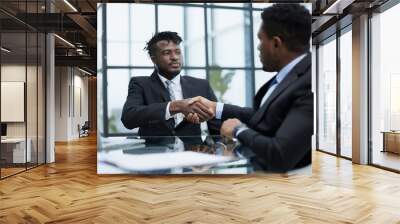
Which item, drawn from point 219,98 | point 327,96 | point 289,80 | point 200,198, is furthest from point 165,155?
point 327,96

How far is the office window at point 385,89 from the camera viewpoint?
313 inches

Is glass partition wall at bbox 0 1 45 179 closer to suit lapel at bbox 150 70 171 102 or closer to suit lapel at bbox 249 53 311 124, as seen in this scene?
suit lapel at bbox 150 70 171 102

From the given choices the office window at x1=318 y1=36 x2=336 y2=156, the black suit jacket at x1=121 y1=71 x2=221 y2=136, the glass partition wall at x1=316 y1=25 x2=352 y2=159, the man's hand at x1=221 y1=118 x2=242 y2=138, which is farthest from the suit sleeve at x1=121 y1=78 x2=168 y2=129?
the office window at x1=318 y1=36 x2=336 y2=156

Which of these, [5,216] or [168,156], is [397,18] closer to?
[168,156]

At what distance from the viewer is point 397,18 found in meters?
7.87

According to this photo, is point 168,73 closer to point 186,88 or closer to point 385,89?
point 186,88

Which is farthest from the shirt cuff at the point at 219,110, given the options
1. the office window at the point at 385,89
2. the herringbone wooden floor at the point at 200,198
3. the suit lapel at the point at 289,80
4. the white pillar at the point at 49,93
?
the white pillar at the point at 49,93

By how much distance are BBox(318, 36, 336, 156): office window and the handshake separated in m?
7.82

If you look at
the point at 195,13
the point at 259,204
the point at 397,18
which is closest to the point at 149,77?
the point at 195,13

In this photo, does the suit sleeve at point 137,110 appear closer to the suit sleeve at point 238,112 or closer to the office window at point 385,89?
the suit sleeve at point 238,112

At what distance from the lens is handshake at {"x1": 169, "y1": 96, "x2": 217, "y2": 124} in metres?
3.82

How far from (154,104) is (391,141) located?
20.0 feet

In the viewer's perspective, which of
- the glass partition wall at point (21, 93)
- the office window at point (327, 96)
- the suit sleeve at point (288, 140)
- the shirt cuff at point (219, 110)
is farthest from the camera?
the office window at point (327, 96)

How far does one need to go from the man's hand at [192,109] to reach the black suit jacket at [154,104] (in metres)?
0.06
